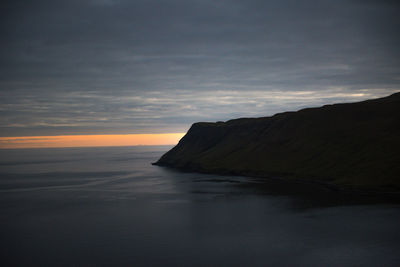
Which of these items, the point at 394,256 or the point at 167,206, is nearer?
the point at 394,256

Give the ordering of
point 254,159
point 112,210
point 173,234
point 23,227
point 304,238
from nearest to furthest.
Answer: point 304,238 → point 173,234 → point 23,227 → point 112,210 → point 254,159

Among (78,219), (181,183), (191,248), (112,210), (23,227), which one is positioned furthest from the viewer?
(181,183)

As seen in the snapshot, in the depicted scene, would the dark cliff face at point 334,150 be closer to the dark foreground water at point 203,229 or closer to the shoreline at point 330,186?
the shoreline at point 330,186

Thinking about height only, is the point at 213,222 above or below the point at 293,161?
below

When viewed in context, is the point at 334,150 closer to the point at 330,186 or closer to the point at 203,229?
the point at 330,186

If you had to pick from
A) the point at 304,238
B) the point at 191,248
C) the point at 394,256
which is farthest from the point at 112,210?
the point at 394,256

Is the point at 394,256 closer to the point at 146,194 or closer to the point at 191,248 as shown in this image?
the point at 191,248

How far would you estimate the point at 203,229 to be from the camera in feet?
244

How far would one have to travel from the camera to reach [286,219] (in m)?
80.3

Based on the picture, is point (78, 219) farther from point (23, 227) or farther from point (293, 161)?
point (293, 161)

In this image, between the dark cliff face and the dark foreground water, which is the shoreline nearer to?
the dark cliff face

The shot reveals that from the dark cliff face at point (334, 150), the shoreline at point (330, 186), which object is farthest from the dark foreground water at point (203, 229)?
the dark cliff face at point (334, 150)

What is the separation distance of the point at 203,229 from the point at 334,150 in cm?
9728

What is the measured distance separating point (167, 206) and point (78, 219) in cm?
2748
